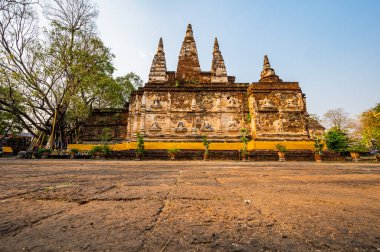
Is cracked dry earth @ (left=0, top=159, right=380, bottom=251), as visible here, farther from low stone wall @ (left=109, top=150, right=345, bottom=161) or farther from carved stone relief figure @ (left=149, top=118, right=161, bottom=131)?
carved stone relief figure @ (left=149, top=118, right=161, bottom=131)

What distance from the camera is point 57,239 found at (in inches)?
26.8

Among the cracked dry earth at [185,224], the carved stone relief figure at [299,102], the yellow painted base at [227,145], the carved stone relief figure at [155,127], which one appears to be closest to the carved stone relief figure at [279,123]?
the yellow painted base at [227,145]

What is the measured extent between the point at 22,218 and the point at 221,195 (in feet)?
3.96

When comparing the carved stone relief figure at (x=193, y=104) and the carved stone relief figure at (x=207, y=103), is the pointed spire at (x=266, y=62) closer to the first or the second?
the carved stone relief figure at (x=207, y=103)

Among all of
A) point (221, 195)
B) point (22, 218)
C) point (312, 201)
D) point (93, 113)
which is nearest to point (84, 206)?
point (22, 218)

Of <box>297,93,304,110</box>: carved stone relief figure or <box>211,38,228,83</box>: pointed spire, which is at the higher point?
<box>211,38,228,83</box>: pointed spire

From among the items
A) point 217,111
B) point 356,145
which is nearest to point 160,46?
point 217,111

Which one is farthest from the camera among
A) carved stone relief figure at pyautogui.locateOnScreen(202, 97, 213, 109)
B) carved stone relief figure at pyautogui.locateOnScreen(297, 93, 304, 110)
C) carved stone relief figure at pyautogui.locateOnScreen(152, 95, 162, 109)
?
carved stone relief figure at pyautogui.locateOnScreen(202, 97, 213, 109)

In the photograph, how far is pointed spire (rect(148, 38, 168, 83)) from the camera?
16263 mm

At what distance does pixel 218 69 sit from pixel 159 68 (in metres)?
5.12

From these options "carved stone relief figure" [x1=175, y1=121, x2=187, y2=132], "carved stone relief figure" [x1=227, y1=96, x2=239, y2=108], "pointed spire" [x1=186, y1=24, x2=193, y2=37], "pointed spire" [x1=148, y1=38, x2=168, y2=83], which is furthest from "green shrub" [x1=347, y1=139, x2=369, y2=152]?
"pointed spire" [x1=186, y1=24, x2=193, y2=37]

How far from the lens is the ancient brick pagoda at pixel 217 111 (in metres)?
13.9

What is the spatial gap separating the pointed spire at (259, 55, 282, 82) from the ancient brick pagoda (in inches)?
23.8

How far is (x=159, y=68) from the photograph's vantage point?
1655 cm
